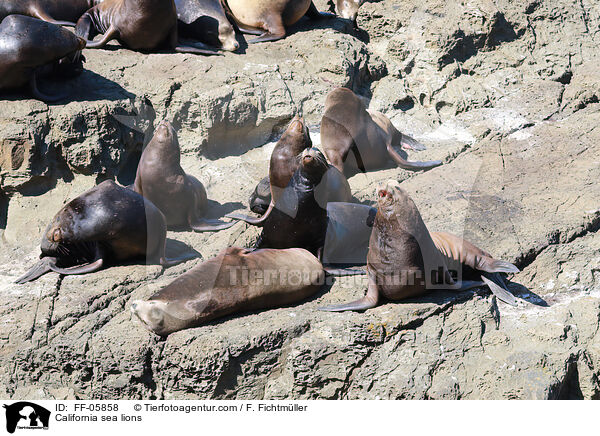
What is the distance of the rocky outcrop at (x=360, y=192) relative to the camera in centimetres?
441

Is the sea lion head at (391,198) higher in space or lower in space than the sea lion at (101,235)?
higher

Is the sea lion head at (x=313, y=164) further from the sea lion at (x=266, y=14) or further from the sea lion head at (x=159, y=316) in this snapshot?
the sea lion at (x=266, y=14)

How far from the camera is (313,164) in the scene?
543 cm

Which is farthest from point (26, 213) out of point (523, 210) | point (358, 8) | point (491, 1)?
point (491, 1)

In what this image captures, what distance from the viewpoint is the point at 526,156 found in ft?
22.6

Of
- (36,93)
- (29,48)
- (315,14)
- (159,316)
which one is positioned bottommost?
(159,316)

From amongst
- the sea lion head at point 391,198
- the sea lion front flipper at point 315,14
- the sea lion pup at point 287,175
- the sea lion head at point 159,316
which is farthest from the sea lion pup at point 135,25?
the sea lion head at point 159,316

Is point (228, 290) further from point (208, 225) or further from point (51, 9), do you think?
point (51, 9)

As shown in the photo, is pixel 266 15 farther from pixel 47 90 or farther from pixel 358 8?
pixel 47 90

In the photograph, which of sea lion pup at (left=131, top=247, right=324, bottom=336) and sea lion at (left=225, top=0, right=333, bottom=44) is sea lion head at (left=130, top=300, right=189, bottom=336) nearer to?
sea lion pup at (left=131, top=247, right=324, bottom=336)

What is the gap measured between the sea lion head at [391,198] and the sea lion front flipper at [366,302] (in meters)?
0.43

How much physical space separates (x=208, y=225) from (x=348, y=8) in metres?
4.37

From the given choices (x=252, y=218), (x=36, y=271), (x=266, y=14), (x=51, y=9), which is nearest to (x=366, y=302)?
(x=252, y=218)

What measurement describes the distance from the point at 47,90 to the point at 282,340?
13.1ft
